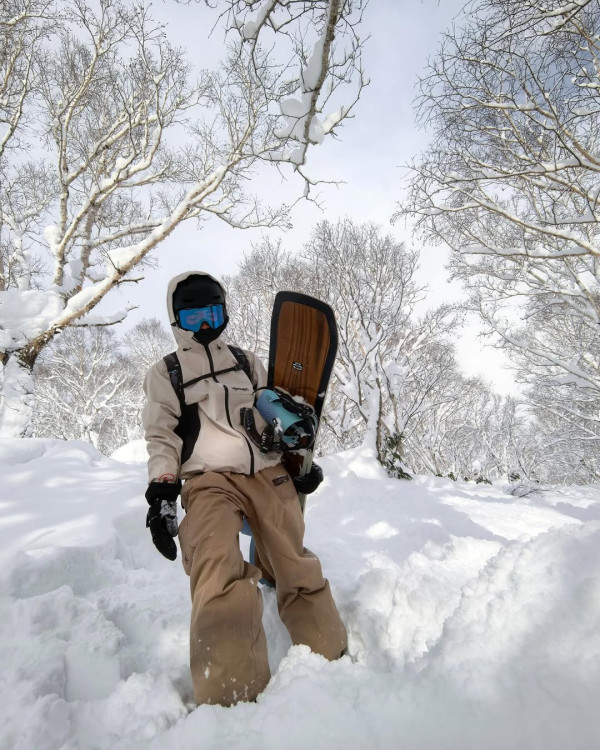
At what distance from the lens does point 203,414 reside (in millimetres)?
1760

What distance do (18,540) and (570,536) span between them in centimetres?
280

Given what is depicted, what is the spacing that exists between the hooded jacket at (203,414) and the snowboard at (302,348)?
33 cm

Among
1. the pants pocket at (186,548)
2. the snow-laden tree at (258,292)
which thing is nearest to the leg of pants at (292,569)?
the pants pocket at (186,548)

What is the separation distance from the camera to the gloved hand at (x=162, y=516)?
155cm

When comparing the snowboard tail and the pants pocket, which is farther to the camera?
the snowboard tail

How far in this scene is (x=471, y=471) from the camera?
1583 cm

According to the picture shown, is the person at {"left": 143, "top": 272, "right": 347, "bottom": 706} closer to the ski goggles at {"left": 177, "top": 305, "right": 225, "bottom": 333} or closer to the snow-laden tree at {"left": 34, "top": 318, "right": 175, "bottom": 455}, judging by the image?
the ski goggles at {"left": 177, "top": 305, "right": 225, "bottom": 333}

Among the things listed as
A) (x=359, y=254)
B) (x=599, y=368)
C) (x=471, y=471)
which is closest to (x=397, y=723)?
(x=359, y=254)

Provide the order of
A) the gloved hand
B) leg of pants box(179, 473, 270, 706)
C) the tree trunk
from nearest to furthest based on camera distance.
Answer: leg of pants box(179, 473, 270, 706)
the gloved hand
the tree trunk

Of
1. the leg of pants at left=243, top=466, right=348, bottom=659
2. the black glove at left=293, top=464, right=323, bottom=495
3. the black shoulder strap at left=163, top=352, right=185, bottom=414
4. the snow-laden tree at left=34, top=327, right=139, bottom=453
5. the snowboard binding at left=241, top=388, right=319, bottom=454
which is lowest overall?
the snow-laden tree at left=34, top=327, right=139, bottom=453

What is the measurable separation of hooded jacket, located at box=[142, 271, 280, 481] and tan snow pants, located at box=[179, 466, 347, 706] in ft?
0.26

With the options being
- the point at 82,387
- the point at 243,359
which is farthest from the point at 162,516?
the point at 82,387

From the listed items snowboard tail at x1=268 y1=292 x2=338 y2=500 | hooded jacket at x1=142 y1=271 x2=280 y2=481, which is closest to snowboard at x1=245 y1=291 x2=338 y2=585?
snowboard tail at x1=268 y1=292 x2=338 y2=500

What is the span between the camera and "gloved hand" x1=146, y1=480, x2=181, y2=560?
155cm
